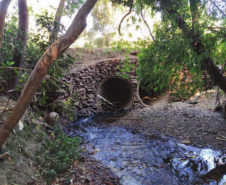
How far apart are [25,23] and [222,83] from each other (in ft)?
18.4

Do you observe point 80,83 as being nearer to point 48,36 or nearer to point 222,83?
point 48,36

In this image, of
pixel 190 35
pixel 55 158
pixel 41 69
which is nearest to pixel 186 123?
pixel 190 35

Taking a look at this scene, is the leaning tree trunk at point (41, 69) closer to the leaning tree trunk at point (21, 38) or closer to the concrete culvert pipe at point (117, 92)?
the leaning tree trunk at point (21, 38)

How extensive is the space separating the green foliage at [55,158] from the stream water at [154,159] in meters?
0.70

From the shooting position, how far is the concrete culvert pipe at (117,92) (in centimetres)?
936

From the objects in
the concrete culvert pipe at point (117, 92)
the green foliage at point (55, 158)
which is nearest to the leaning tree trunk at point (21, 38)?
the green foliage at point (55, 158)

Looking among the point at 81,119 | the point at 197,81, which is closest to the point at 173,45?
the point at 197,81

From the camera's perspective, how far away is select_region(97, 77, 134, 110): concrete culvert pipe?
9.36 m

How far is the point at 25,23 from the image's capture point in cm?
481

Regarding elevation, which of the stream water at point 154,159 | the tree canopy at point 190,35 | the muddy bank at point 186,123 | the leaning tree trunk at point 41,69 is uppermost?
the tree canopy at point 190,35

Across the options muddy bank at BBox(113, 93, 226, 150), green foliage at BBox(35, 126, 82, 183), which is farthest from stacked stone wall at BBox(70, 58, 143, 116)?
green foliage at BBox(35, 126, 82, 183)

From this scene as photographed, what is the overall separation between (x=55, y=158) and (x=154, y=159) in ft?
6.89

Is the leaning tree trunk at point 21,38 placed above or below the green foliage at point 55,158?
above

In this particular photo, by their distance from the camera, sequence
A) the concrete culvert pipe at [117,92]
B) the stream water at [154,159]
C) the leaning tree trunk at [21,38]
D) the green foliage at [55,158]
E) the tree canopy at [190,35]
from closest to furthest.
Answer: the green foliage at [55,158]
the stream water at [154,159]
the tree canopy at [190,35]
the leaning tree trunk at [21,38]
the concrete culvert pipe at [117,92]
